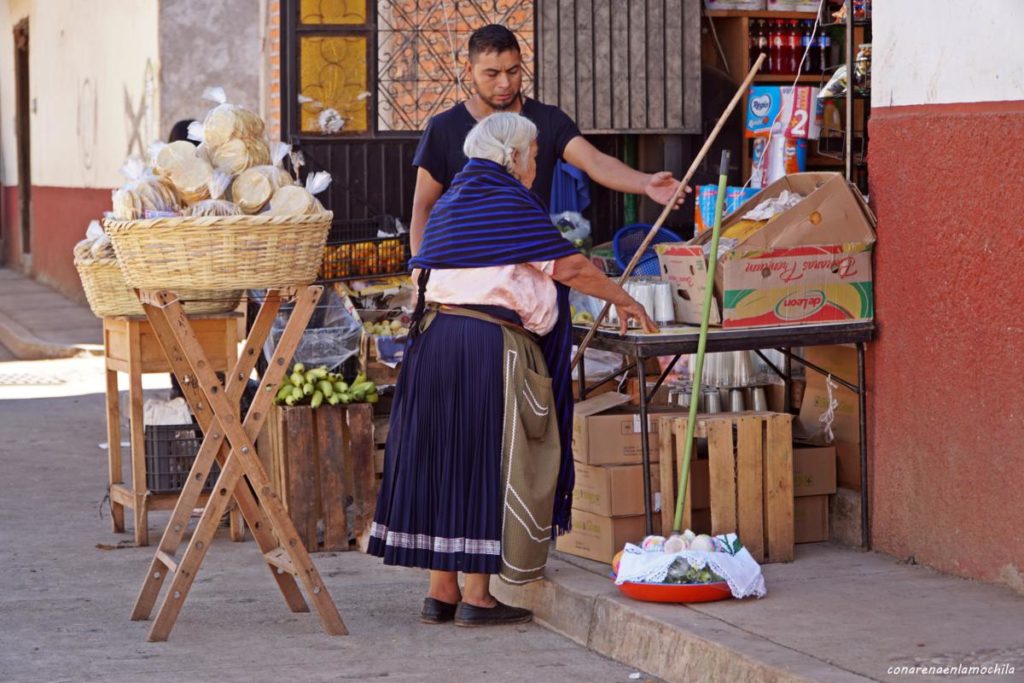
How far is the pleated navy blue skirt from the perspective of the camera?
229 inches

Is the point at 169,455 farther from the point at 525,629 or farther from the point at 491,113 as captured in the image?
the point at 491,113

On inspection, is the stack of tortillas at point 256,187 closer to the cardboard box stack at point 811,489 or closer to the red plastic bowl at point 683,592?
the red plastic bowl at point 683,592

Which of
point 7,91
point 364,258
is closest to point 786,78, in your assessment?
point 364,258

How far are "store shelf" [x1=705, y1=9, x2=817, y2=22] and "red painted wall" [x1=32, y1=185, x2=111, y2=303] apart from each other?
28.4 feet

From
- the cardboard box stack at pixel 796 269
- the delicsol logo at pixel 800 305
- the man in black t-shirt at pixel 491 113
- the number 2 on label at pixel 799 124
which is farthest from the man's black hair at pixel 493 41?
the number 2 on label at pixel 799 124

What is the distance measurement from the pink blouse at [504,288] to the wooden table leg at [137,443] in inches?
81.9

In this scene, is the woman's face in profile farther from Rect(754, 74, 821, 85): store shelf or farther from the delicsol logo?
Rect(754, 74, 821, 85): store shelf

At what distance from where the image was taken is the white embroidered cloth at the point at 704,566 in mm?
5730

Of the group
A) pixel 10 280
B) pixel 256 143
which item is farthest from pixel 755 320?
pixel 10 280

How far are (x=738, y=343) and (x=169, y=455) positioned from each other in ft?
9.39

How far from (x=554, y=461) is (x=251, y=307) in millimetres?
3800

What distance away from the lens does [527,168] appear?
579 centimetres

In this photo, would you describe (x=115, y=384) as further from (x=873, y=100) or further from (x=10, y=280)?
(x=10, y=280)

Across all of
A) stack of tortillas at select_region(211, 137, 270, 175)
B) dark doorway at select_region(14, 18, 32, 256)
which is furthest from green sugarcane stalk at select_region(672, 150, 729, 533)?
dark doorway at select_region(14, 18, 32, 256)
